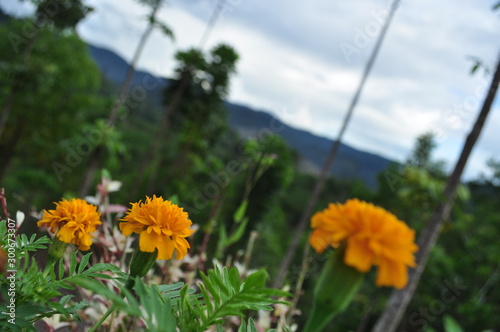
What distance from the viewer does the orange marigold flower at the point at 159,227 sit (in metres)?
0.75

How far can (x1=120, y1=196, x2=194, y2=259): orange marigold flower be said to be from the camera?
29.7 inches

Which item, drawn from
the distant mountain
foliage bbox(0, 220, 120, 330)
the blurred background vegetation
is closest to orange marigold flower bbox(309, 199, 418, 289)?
foliage bbox(0, 220, 120, 330)

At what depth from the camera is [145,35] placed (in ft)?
31.0

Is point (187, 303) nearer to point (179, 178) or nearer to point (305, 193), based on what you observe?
point (179, 178)

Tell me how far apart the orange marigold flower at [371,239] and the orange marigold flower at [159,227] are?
281 mm

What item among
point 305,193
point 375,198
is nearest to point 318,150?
point 305,193

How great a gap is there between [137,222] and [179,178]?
1918 centimetres

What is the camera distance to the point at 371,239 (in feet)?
1.95

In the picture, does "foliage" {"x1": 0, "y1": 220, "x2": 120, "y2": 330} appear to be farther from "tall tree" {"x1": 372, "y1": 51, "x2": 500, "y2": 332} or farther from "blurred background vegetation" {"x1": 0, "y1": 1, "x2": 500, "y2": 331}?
"blurred background vegetation" {"x1": 0, "y1": 1, "x2": 500, "y2": 331}

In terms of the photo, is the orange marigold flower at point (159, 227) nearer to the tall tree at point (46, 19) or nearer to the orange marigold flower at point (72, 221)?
the orange marigold flower at point (72, 221)

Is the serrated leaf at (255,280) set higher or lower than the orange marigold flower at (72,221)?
higher

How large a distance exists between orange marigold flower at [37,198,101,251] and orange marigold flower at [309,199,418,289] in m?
0.51

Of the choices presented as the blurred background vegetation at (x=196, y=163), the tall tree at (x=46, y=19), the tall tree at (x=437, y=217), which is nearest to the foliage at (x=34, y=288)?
the tall tree at (x=437, y=217)

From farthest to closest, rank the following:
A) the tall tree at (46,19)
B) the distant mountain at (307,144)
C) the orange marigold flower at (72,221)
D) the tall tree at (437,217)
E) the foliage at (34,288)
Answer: the distant mountain at (307,144) → the tall tree at (46,19) → the tall tree at (437,217) → the orange marigold flower at (72,221) → the foliage at (34,288)
